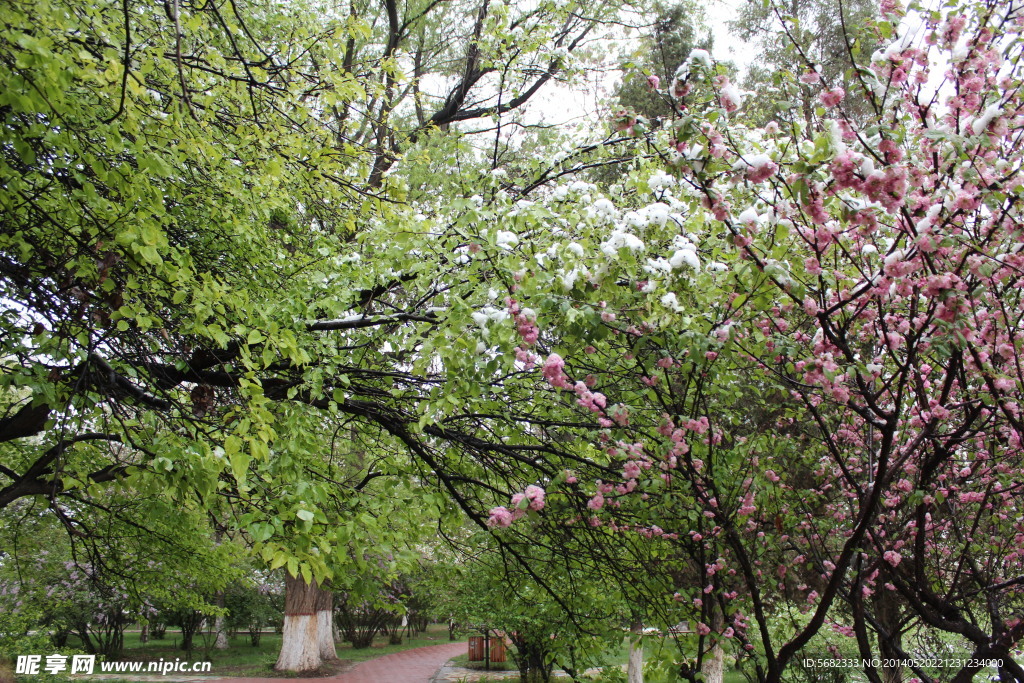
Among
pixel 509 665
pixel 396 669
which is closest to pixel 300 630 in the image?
pixel 396 669

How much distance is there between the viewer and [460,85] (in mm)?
9539

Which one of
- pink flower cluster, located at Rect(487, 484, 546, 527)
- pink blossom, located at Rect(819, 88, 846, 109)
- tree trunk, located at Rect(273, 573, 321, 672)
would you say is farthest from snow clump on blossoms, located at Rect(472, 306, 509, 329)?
tree trunk, located at Rect(273, 573, 321, 672)

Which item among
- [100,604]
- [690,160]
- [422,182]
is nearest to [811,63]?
[690,160]

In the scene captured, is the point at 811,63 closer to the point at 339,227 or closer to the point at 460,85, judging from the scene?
the point at 339,227

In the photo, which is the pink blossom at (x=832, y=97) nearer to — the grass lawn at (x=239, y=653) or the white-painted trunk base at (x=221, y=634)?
the grass lawn at (x=239, y=653)

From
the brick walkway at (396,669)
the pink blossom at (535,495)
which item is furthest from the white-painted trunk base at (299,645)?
the pink blossom at (535,495)

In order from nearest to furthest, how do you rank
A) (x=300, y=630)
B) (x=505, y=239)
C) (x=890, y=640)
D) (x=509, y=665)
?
(x=505, y=239) → (x=890, y=640) → (x=300, y=630) → (x=509, y=665)

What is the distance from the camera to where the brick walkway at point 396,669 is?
15422 mm

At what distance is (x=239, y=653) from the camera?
70.1 ft

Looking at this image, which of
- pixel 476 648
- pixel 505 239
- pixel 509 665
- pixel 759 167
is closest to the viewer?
pixel 759 167

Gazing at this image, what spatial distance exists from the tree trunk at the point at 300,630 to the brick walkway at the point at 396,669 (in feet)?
2.51

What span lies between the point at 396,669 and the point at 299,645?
371 cm

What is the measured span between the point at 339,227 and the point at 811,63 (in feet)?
14.6

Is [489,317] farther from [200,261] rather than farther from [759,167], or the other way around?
[200,261]
